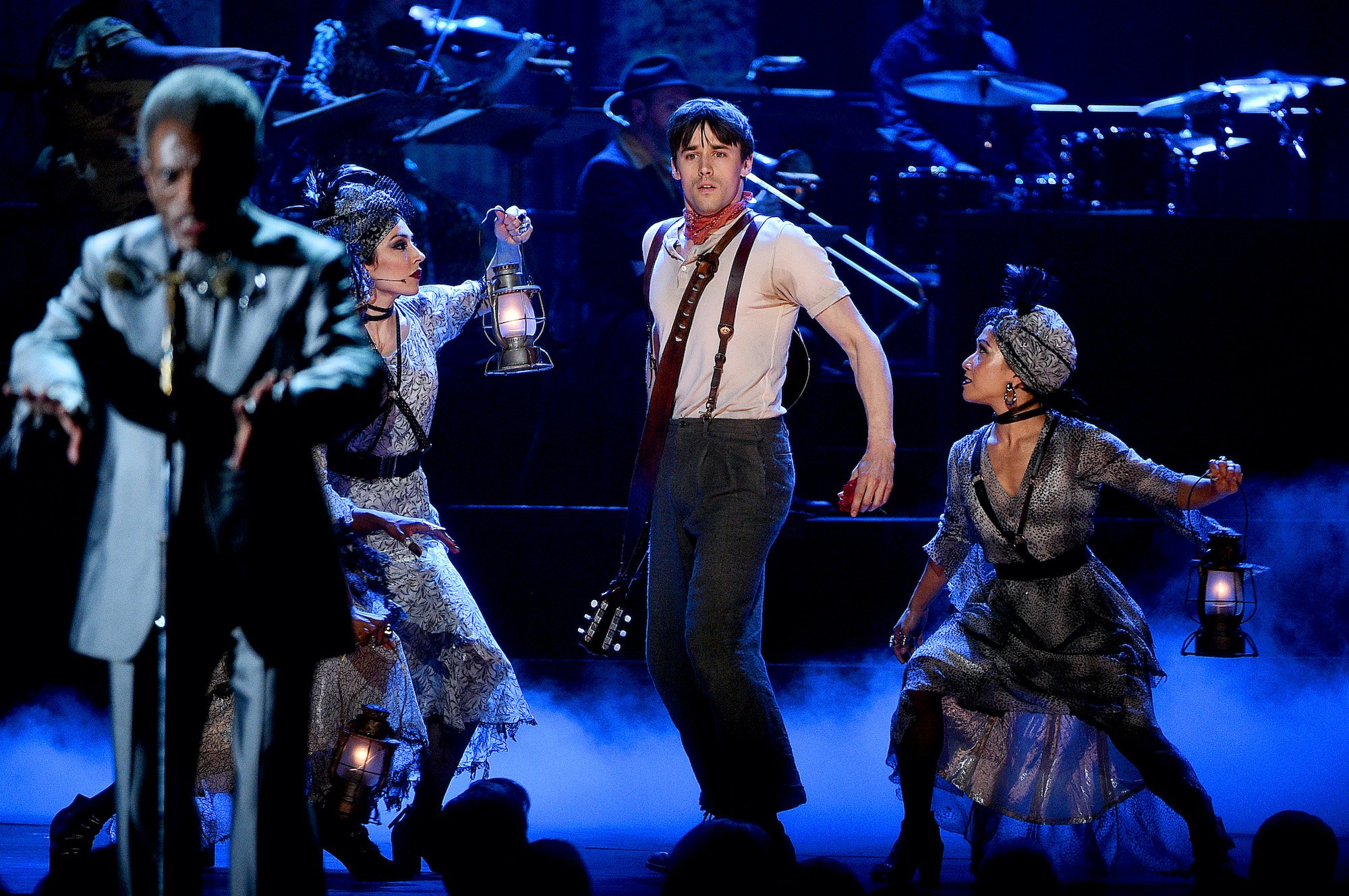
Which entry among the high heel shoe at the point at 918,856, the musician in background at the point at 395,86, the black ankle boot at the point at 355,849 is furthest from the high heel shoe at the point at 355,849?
the musician in background at the point at 395,86

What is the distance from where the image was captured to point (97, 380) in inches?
91.6

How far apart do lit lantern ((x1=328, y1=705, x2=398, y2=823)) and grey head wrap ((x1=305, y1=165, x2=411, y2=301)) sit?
112 cm

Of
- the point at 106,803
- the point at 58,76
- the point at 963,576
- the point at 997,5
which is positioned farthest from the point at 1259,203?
the point at 106,803

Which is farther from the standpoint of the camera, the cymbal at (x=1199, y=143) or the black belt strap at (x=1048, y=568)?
the cymbal at (x=1199, y=143)

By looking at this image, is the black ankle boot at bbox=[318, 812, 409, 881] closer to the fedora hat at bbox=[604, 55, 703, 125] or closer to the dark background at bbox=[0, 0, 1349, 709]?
the dark background at bbox=[0, 0, 1349, 709]

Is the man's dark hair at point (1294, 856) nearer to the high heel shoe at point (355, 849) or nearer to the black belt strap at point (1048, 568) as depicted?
the black belt strap at point (1048, 568)

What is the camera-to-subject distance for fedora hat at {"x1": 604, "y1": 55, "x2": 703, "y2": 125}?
7449 millimetres

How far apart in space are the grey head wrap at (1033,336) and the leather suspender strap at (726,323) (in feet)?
2.72

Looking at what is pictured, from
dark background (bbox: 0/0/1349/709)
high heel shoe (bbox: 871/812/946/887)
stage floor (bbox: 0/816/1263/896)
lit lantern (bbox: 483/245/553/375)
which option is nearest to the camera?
stage floor (bbox: 0/816/1263/896)

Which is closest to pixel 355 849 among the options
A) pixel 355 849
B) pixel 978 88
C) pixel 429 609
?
pixel 355 849

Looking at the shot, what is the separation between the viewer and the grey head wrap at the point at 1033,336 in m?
3.79

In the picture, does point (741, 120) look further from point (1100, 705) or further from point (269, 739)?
point (269, 739)

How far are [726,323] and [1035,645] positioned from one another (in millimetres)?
1161

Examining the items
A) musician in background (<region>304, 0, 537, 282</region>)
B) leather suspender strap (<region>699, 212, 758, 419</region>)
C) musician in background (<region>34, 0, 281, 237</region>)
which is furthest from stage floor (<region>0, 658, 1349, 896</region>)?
musician in background (<region>304, 0, 537, 282</region>)
